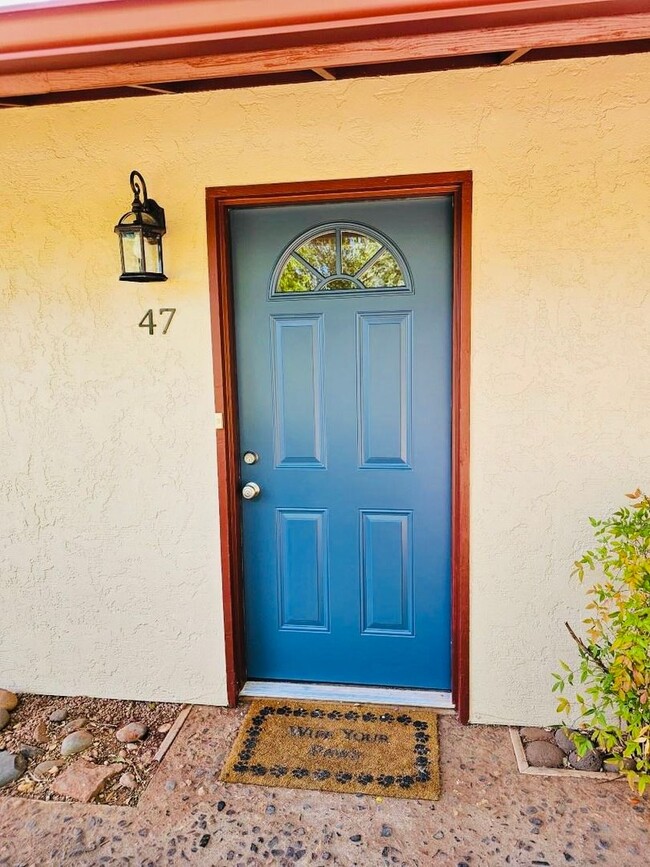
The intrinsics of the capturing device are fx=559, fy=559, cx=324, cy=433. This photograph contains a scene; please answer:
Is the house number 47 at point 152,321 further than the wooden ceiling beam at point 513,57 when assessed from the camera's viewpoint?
Yes

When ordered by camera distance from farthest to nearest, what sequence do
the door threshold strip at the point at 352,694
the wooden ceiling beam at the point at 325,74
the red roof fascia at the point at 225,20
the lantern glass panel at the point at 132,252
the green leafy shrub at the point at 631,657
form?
the door threshold strip at the point at 352,694 < the lantern glass panel at the point at 132,252 < the wooden ceiling beam at the point at 325,74 < the green leafy shrub at the point at 631,657 < the red roof fascia at the point at 225,20

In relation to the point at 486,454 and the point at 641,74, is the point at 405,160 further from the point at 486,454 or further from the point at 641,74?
the point at 486,454

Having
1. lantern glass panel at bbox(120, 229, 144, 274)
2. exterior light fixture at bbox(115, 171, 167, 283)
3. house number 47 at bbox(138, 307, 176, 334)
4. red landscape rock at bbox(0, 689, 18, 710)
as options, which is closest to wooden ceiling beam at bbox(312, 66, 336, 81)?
exterior light fixture at bbox(115, 171, 167, 283)

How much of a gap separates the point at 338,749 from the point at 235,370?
1.64 metres

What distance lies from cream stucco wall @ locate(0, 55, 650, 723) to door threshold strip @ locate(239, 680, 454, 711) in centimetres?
18

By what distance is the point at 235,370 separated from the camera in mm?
2496

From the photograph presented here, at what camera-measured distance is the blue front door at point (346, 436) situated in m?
2.39

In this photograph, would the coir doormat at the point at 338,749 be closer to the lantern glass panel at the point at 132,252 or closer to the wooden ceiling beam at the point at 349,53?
the lantern glass panel at the point at 132,252

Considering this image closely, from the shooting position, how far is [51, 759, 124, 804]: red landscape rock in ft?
6.93

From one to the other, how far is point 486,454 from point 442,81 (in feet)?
4.78

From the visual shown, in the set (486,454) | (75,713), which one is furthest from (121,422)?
(486,454)

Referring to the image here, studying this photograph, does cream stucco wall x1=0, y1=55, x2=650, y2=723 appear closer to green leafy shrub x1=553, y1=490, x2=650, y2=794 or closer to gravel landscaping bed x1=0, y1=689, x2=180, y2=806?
gravel landscaping bed x1=0, y1=689, x2=180, y2=806

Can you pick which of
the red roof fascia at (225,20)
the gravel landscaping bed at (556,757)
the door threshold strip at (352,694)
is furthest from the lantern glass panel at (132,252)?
the gravel landscaping bed at (556,757)

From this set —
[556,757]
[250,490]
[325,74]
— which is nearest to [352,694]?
[556,757]
